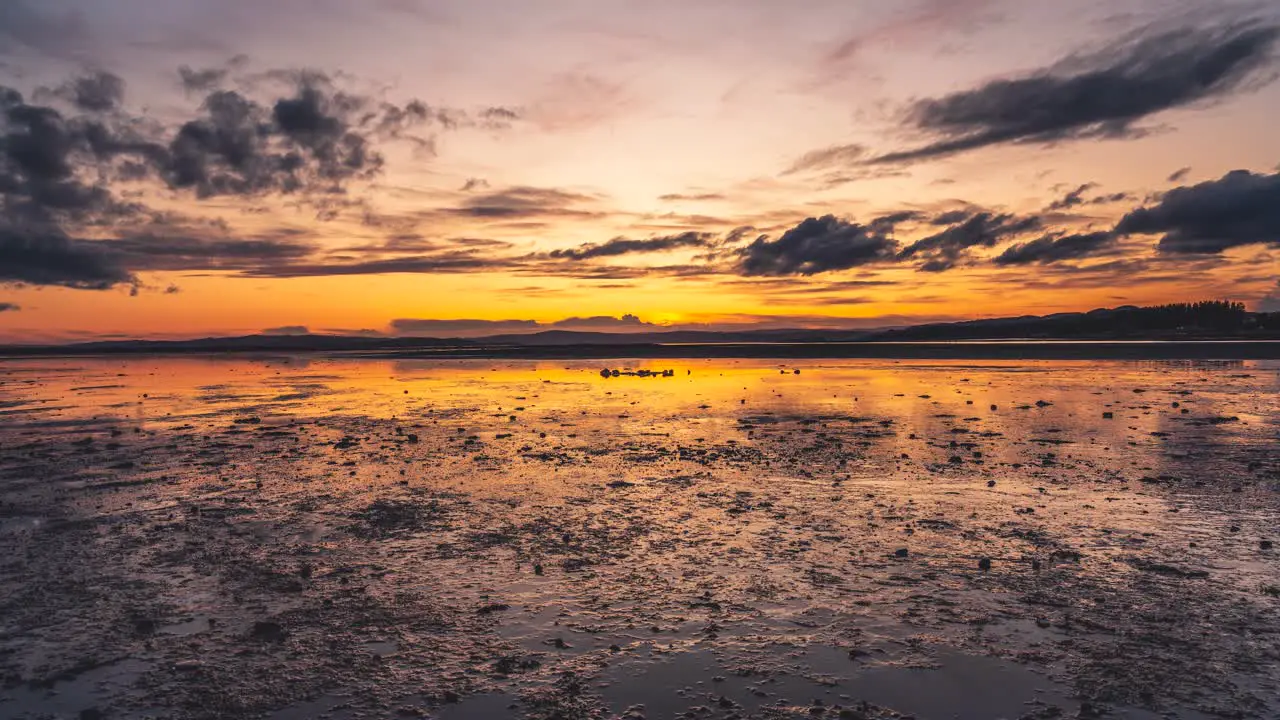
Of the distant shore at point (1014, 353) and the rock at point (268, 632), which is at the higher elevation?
the distant shore at point (1014, 353)

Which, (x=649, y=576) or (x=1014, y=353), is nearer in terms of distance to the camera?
(x=649, y=576)

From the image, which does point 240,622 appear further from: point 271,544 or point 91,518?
point 91,518

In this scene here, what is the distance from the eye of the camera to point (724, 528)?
1207 centimetres

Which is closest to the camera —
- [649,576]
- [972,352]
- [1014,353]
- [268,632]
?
[268,632]

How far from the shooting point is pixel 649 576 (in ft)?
32.4

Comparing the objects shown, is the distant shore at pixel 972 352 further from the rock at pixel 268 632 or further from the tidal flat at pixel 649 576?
the rock at pixel 268 632

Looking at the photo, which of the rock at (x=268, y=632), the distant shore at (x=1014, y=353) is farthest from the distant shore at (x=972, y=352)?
the rock at (x=268, y=632)

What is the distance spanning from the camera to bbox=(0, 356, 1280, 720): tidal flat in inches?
271

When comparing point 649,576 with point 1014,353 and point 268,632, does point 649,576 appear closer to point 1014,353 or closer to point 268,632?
point 268,632

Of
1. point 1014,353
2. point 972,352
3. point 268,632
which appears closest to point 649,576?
point 268,632

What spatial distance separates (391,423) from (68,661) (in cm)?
1953

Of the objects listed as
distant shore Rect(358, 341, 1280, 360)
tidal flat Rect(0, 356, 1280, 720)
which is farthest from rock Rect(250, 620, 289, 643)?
distant shore Rect(358, 341, 1280, 360)

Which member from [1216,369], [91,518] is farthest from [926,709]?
[1216,369]

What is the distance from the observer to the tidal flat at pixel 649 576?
6.87 metres
